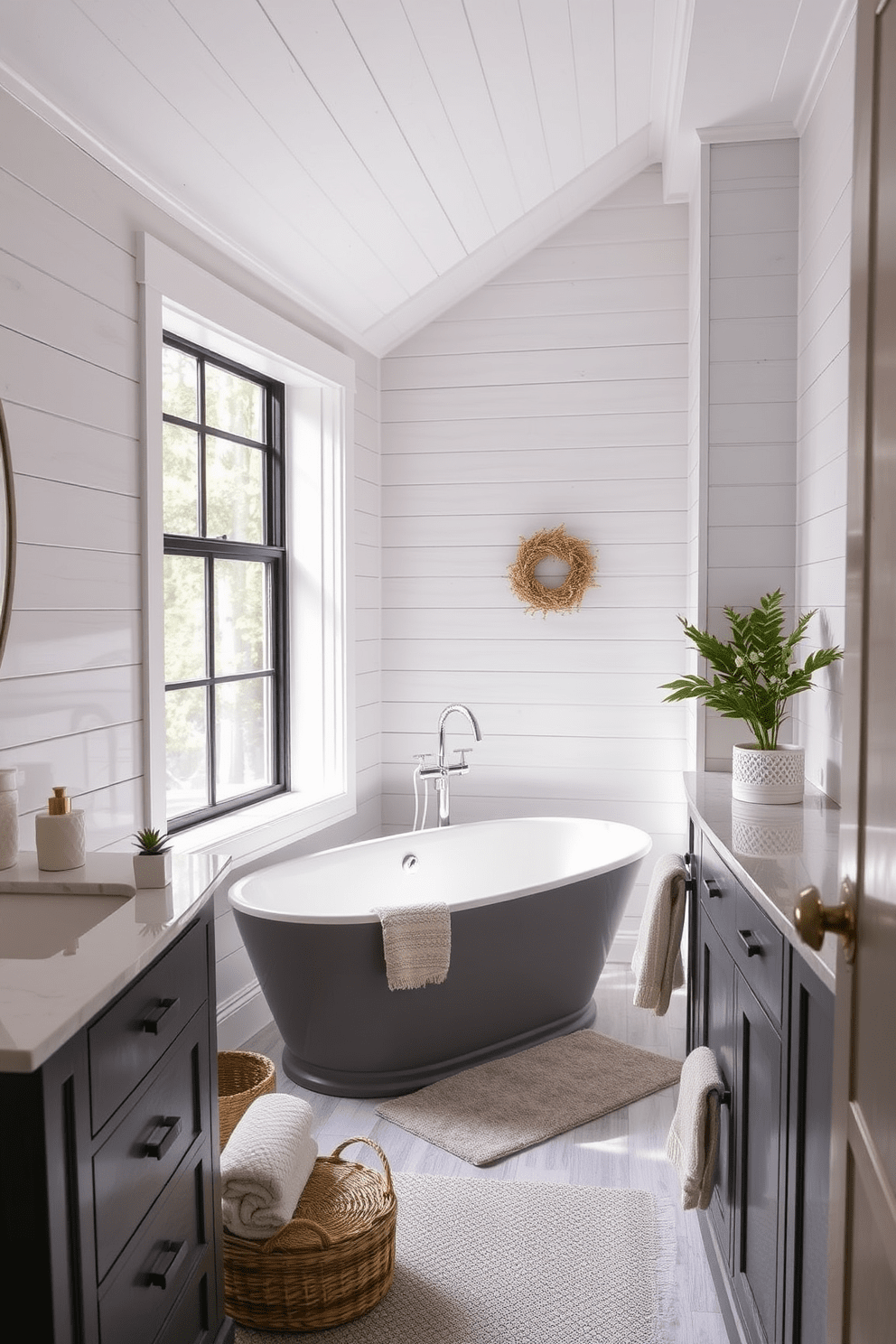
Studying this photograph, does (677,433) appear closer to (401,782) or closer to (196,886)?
(401,782)

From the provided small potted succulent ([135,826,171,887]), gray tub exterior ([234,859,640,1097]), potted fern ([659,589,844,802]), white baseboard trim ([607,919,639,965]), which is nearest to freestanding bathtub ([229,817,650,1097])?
gray tub exterior ([234,859,640,1097])

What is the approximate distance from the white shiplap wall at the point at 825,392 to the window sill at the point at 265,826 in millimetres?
1695

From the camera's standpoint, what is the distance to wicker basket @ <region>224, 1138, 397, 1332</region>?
2.08m

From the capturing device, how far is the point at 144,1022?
148cm

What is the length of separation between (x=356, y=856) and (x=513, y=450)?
1792 mm

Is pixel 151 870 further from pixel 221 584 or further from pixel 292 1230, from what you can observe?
pixel 221 584

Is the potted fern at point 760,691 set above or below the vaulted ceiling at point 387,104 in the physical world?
below

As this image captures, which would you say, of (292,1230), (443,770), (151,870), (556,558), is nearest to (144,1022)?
(151,870)

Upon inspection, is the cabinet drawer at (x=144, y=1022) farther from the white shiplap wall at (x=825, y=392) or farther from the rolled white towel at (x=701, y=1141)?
the white shiplap wall at (x=825, y=392)

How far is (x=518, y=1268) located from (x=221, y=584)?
220 centimetres

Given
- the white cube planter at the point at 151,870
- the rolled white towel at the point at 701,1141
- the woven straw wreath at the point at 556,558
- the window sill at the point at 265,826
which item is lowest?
the rolled white towel at the point at 701,1141

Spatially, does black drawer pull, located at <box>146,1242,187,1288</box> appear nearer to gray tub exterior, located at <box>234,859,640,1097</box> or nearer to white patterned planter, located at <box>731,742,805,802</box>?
gray tub exterior, located at <box>234,859,640,1097</box>

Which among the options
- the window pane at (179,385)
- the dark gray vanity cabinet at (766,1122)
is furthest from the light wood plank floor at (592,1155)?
the window pane at (179,385)

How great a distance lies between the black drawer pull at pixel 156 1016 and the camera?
1.49m
